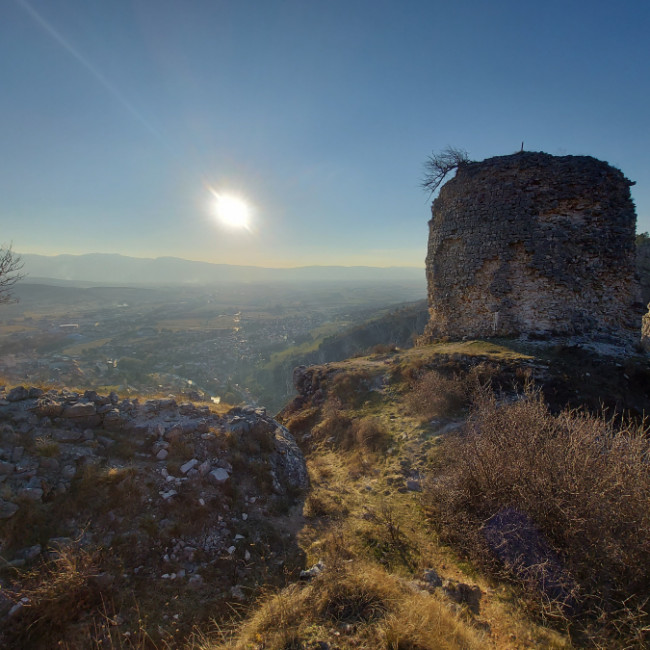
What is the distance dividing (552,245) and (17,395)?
12.8m

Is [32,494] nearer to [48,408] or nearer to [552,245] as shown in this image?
[48,408]

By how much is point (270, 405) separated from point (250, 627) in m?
26.7

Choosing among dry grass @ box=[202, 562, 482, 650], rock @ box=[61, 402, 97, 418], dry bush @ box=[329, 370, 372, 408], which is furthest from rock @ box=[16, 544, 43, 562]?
dry bush @ box=[329, 370, 372, 408]

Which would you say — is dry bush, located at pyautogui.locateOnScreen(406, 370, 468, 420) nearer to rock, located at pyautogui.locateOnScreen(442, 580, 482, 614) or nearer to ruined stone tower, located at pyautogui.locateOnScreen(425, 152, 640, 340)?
ruined stone tower, located at pyautogui.locateOnScreen(425, 152, 640, 340)

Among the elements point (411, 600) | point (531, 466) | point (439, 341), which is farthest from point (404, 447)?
point (439, 341)

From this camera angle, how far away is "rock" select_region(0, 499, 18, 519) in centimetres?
352

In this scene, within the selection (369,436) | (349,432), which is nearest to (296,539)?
(369,436)

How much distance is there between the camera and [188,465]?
4953mm

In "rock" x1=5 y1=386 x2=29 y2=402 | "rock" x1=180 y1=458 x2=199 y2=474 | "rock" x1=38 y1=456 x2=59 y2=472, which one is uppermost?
"rock" x1=5 y1=386 x2=29 y2=402

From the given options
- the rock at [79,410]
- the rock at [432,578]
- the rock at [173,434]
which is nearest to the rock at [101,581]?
the rock at [173,434]

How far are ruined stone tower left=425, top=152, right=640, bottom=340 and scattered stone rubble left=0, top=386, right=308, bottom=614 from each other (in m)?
8.25

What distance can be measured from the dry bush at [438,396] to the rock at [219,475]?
179 inches

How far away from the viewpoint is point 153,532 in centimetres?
392

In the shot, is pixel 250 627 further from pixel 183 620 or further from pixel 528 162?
pixel 528 162
